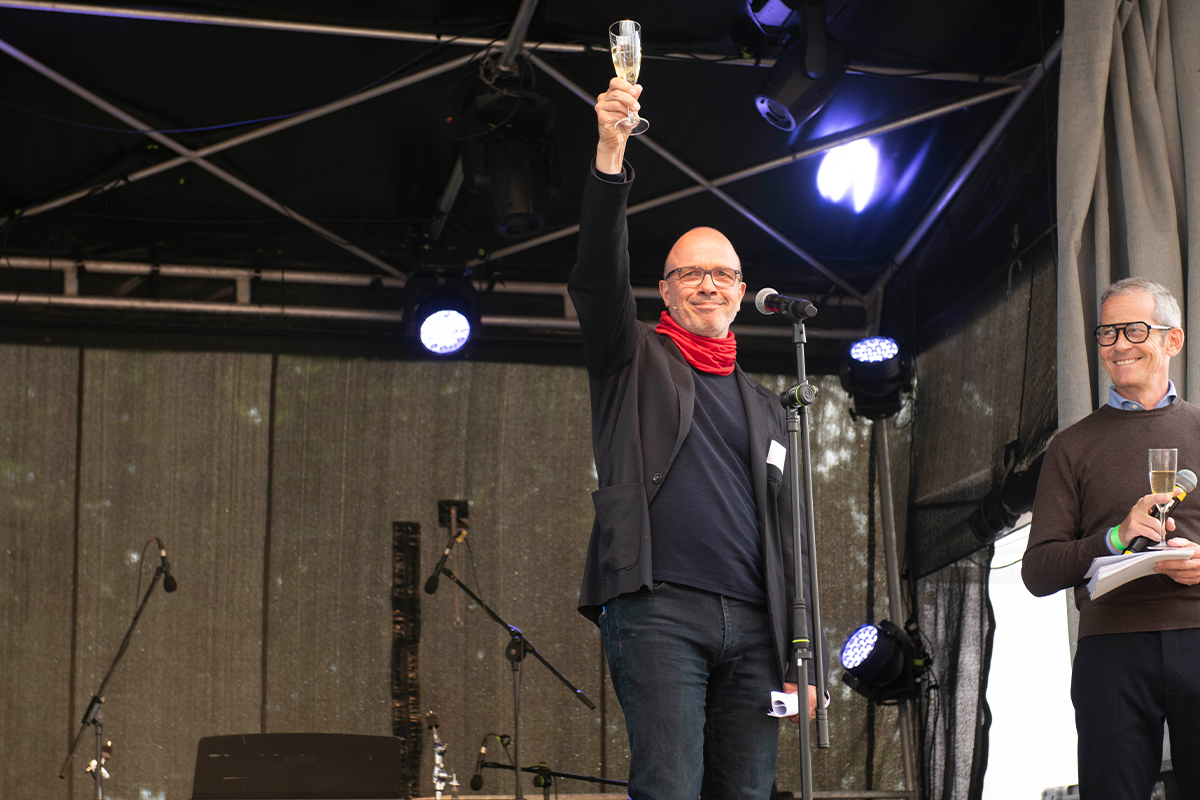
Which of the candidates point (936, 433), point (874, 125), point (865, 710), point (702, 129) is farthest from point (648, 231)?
point (865, 710)

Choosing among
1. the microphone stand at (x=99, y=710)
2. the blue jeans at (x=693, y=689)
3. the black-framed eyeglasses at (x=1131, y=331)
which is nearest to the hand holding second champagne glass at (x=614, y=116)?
the blue jeans at (x=693, y=689)

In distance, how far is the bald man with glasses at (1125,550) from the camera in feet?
Answer: 6.87

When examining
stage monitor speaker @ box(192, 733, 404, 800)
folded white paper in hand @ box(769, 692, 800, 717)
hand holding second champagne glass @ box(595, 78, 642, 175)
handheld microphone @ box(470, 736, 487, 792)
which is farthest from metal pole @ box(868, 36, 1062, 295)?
stage monitor speaker @ box(192, 733, 404, 800)

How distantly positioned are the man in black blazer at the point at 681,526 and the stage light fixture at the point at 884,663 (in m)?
2.61

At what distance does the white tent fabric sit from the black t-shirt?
1252 millimetres

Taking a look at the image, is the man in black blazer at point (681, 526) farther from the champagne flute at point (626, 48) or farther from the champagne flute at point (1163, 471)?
the champagne flute at point (1163, 471)

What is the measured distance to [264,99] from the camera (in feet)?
14.1

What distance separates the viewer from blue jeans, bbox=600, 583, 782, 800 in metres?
1.96

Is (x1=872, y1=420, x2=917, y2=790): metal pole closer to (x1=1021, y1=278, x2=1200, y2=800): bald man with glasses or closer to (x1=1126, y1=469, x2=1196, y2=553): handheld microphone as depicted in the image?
(x1=1021, y1=278, x2=1200, y2=800): bald man with glasses

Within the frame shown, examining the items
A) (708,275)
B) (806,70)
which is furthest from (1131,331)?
(806,70)

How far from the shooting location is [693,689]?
2010 mm

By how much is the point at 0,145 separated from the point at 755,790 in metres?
4.03

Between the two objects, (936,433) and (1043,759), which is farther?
(936,433)

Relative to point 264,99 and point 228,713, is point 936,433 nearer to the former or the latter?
point 264,99
